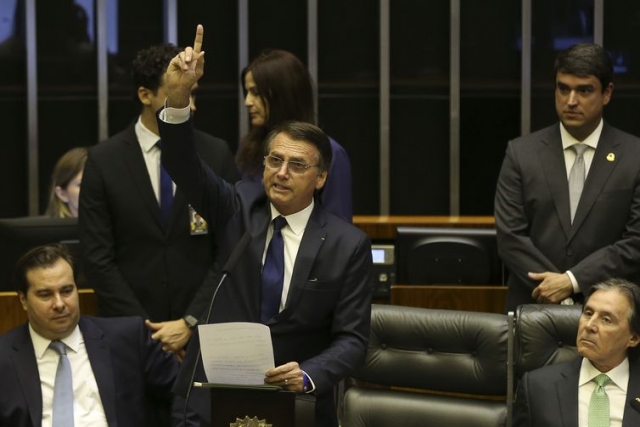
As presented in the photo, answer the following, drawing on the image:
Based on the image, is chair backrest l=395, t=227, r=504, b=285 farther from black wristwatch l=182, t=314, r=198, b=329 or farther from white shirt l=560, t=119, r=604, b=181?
black wristwatch l=182, t=314, r=198, b=329

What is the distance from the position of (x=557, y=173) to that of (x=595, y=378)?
3.27 feet

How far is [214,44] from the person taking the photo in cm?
713

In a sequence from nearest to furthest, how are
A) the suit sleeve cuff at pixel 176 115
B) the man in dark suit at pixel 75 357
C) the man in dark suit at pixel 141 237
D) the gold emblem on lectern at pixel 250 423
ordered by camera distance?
1. the gold emblem on lectern at pixel 250 423
2. the suit sleeve cuff at pixel 176 115
3. the man in dark suit at pixel 75 357
4. the man in dark suit at pixel 141 237

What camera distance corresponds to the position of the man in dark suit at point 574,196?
4.11 metres

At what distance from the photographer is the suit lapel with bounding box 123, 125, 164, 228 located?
3953mm

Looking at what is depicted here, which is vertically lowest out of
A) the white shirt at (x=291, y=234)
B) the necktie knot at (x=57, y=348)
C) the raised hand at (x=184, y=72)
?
the necktie knot at (x=57, y=348)

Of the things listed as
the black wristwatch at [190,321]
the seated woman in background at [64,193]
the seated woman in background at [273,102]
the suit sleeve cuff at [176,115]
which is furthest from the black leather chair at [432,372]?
the seated woman in background at [64,193]

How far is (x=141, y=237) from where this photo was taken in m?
3.96

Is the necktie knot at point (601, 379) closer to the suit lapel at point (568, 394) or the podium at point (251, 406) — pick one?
the suit lapel at point (568, 394)

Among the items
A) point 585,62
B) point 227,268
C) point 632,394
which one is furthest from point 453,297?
point 227,268

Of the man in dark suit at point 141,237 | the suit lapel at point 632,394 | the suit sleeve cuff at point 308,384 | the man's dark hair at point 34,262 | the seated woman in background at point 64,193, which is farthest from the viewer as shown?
the seated woman in background at point 64,193

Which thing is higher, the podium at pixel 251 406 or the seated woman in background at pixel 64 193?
the seated woman in background at pixel 64 193

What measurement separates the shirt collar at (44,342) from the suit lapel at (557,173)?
5.56 ft

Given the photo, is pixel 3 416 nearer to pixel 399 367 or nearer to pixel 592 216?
pixel 399 367
